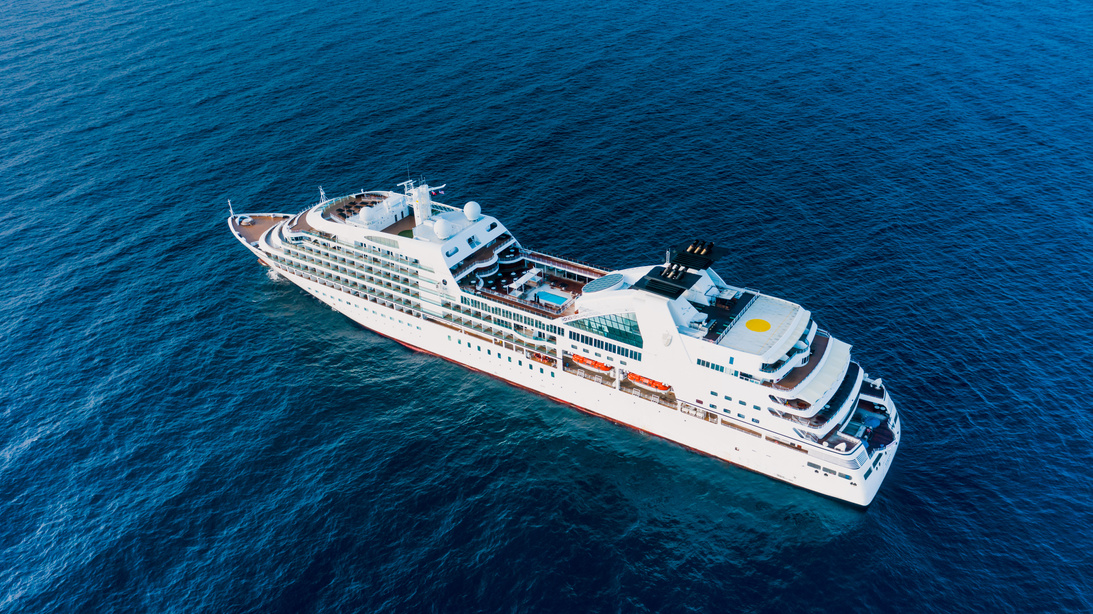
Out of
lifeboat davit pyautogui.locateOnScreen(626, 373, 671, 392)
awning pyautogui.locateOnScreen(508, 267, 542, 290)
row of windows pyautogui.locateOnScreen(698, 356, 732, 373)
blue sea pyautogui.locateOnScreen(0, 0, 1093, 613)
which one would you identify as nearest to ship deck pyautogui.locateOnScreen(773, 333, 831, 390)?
row of windows pyautogui.locateOnScreen(698, 356, 732, 373)

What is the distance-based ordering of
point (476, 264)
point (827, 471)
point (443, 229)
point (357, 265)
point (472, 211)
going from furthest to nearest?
point (357, 265), point (472, 211), point (476, 264), point (443, 229), point (827, 471)

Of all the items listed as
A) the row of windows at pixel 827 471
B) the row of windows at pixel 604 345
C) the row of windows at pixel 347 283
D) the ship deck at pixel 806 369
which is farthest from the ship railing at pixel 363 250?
the row of windows at pixel 827 471

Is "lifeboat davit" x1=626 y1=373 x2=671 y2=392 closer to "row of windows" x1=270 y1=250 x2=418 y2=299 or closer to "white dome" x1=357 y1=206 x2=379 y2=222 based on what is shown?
"row of windows" x1=270 y1=250 x2=418 y2=299

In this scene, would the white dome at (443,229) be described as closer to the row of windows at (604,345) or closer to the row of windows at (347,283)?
the row of windows at (347,283)

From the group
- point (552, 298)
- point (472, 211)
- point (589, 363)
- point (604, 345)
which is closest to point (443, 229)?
point (472, 211)

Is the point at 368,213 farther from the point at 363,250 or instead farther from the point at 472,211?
the point at 472,211

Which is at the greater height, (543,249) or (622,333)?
(622,333)

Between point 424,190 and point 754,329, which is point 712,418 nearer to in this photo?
point 754,329
